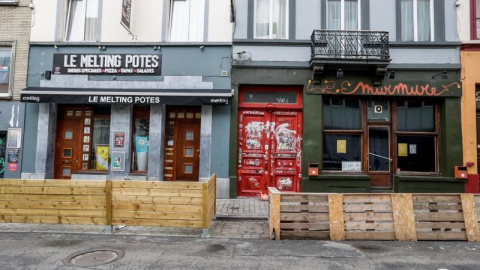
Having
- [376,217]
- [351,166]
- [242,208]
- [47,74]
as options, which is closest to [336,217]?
[376,217]

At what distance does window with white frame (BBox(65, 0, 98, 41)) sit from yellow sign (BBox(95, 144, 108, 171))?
4.08m

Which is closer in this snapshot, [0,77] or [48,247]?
[48,247]

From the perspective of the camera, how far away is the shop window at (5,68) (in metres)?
11.6

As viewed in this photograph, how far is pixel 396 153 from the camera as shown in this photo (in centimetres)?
1112

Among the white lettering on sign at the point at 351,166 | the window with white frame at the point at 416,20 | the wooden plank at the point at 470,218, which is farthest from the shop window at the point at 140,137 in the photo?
the window with white frame at the point at 416,20

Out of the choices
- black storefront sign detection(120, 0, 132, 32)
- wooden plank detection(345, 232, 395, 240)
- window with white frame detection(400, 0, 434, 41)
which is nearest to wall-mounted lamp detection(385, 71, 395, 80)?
window with white frame detection(400, 0, 434, 41)

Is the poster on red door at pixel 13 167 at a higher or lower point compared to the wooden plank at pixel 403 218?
higher

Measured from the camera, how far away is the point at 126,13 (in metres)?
10.7

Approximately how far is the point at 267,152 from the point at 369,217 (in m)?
4.99

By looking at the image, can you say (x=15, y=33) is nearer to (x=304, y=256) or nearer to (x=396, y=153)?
(x=304, y=256)

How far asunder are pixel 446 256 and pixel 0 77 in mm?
14683

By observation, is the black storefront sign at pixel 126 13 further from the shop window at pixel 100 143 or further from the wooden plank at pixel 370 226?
the wooden plank at pixel 370 226

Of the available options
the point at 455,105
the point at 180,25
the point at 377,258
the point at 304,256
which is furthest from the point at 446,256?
the point at 180,25

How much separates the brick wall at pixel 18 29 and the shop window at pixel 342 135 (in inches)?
441
